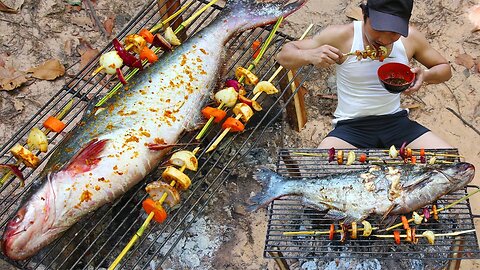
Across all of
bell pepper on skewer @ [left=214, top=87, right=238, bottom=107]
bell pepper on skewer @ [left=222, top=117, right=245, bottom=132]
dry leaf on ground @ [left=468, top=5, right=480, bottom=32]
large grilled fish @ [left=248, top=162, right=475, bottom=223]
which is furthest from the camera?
dry leaf on ground @ [left=468, top=5, right=480, bottom=32]

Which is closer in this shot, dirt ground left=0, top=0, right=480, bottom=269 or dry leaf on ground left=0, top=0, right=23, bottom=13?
dirt ground left=0, top=0, right=480, bottom=269

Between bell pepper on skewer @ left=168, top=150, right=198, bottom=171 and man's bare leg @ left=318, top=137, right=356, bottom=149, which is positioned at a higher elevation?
bell pepper on skewer @ left=168, top=150, right=198, bottom=171

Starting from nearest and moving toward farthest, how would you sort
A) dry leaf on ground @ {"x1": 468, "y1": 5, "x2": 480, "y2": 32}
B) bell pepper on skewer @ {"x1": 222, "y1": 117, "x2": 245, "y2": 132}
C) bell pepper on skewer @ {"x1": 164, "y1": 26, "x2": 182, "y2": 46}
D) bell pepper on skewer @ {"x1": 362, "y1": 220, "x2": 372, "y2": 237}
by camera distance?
1. bell pepper on skewer @ {"x1": 362, "y1": 220, "x2": 372, "y2": 237}
2. bell pepper on skewer @ {"x1": 222, "y1": 117, "x2": 245, "y2": 132}
3. bell pepper on skewer @ {"x1": 164, "y1": 26, "x2": 182, "y2": 46}
4. dry leaf on ground @ {"x1": 468, "y1": 5, "x2": 480, "y2": 32}

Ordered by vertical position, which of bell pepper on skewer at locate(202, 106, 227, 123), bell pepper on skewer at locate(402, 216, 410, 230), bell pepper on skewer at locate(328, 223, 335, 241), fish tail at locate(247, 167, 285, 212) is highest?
bell pepper on skewer at locate(202, 106, 227, 123)

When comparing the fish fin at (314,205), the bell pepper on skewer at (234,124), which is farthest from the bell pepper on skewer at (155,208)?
the fish fin at (314,205)

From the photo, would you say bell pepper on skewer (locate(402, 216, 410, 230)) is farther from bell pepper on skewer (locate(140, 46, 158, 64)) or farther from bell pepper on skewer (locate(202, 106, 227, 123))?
bell pepper on skewer (locate(140, 46, 158, 64))

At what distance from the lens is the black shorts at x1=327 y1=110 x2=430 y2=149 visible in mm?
4863

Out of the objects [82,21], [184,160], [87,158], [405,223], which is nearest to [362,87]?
[405,223]

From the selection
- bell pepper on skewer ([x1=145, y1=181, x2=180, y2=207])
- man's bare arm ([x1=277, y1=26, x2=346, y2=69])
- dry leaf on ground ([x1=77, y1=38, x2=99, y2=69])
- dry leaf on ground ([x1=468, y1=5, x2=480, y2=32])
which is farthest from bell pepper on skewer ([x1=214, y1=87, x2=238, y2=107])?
dry leaf on ground ([x1=468, y1=5, x2=480, y2=32])

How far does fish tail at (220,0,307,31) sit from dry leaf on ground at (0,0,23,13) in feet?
8.18

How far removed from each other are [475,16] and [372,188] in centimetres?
333

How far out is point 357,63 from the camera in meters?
4.75

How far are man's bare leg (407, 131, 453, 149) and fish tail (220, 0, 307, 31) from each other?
4.79 ft

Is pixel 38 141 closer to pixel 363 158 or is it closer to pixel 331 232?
pixel 331 232
